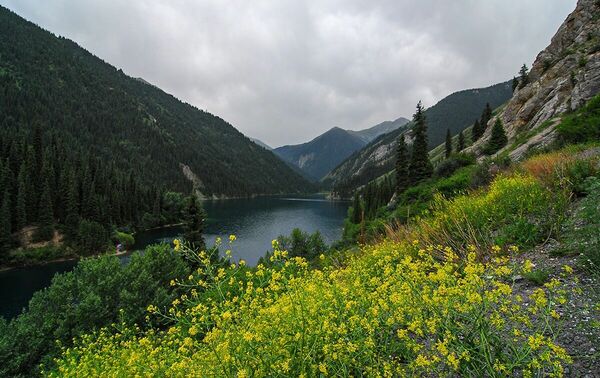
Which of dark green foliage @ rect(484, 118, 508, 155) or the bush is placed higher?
dark green foliage @ rect(484, 118, 508, 155)

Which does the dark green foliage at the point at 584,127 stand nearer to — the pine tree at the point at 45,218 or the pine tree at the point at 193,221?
the pine tree at the point at 193,221

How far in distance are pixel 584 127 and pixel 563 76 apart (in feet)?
87.4

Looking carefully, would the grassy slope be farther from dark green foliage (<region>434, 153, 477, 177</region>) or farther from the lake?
the lake

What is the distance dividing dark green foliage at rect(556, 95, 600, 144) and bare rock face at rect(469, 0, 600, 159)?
755 cm

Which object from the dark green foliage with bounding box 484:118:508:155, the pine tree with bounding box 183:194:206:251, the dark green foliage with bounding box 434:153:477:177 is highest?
the dark green foliage with bounding box 484:118:508:155

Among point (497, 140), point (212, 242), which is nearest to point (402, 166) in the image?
point (497, 140)

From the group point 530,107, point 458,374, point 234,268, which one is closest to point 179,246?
point 234,268

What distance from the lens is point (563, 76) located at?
1369 inches

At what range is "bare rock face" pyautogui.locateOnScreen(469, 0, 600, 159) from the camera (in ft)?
85.1

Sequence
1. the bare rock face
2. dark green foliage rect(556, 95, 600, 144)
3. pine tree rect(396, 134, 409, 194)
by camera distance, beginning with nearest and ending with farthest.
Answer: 1. dark green foliage rect(556, 95, 600, 144)
2. the bare rock face
3. pine tree rect(396, 134, 409, 194)

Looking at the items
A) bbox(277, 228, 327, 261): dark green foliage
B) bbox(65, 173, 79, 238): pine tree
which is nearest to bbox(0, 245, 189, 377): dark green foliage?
bbox(277, 228, 327, 261): dark green foliage

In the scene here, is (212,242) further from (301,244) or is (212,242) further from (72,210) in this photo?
(72,210)

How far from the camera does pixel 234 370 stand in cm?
369

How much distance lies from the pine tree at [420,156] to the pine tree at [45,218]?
75653 millimetres
